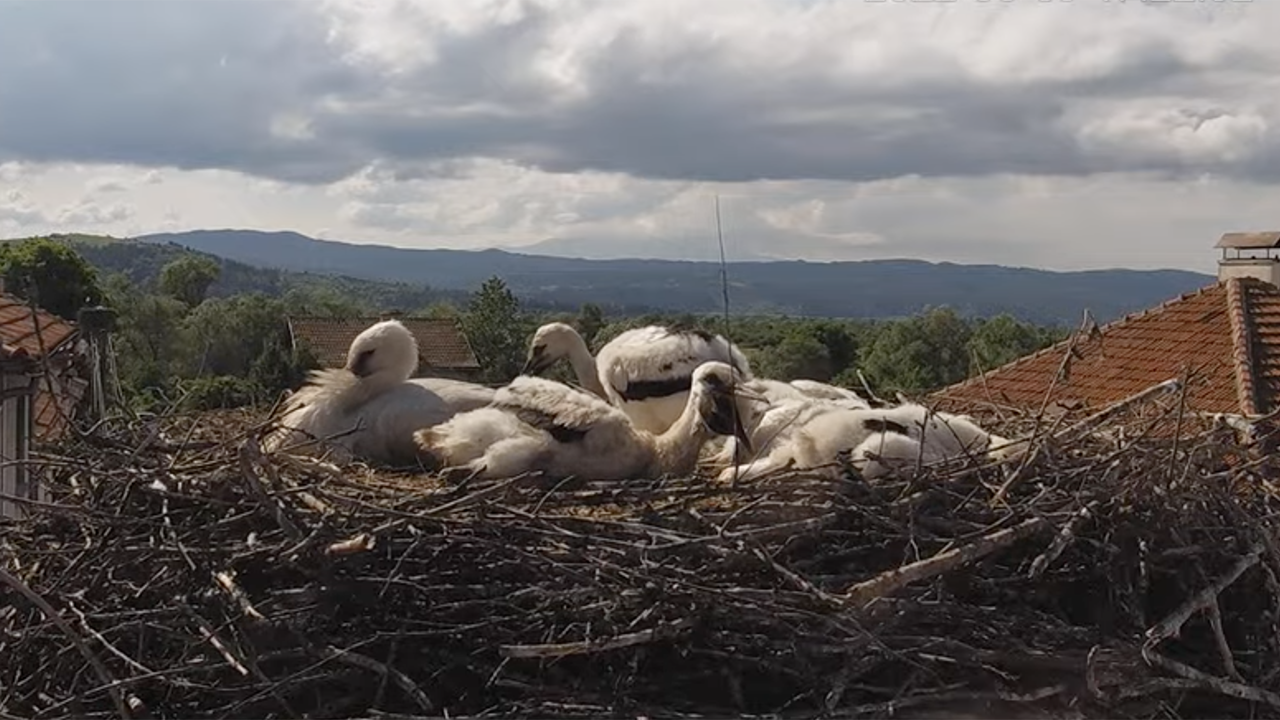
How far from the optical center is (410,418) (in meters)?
6.43

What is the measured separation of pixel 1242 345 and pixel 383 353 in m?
9.85

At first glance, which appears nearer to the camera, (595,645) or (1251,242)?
(595,645)

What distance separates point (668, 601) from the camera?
378 cm

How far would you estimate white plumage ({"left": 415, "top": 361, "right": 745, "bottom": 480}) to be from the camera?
5.63m

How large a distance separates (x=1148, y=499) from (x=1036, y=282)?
29.1 m

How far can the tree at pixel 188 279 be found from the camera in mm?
66312

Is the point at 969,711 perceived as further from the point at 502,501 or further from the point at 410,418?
the point at 410,418

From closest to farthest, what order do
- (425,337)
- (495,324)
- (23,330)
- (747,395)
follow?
(747,395) → (23,330) → (425,337) → (495,324)

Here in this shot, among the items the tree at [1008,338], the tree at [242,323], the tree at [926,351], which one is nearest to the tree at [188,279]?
the tree at [242,323]

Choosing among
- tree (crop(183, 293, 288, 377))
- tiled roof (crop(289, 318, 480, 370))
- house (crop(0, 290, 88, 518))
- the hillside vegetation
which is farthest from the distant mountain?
tree (crop(183, 293, 288, 377))

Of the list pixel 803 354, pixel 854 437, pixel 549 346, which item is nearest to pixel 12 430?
pixel 549 346

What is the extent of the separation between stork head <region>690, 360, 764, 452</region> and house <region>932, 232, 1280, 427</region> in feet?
22.6

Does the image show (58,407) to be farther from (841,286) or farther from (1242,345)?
(1242,345)

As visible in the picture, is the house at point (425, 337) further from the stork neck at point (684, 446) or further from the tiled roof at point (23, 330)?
the stork neck at point (684, 446)
